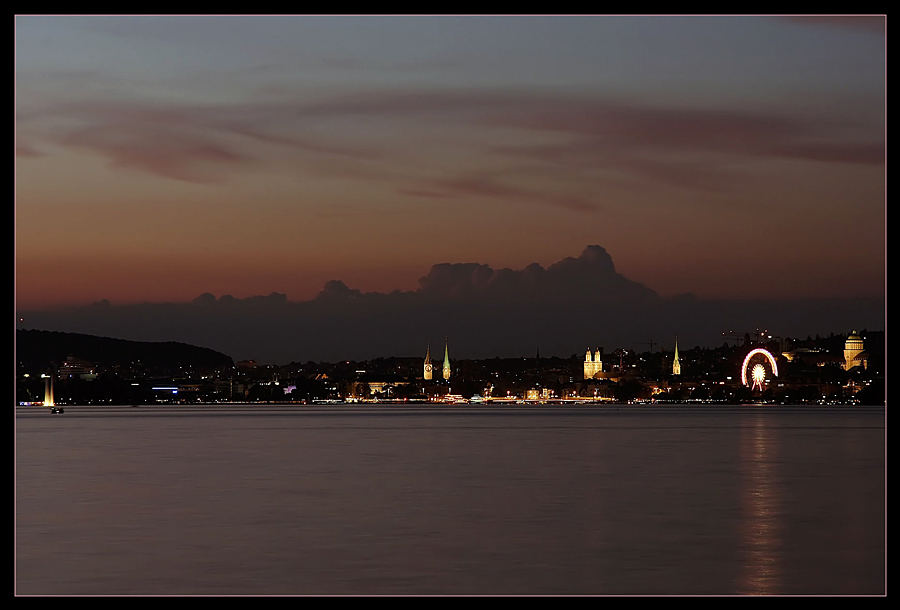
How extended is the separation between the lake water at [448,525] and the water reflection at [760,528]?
2.7 inches

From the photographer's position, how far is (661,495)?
1499 inches

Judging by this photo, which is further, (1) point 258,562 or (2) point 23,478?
(2) point 23,478

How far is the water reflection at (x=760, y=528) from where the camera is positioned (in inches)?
866

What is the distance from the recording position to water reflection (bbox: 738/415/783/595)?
22000mm

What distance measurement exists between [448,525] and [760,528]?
6972 millimetres

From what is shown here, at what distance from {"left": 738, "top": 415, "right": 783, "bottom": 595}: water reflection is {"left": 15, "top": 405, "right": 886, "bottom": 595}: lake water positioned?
0.22 ft

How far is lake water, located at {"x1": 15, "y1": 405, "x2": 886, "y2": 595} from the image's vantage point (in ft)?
72.2

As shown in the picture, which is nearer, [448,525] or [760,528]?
[760,528]

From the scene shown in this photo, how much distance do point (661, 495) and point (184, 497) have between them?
531 inches

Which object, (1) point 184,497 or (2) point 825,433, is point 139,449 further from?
(2) point 825,433

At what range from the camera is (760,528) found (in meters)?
29.6

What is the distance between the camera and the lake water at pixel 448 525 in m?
22.0
